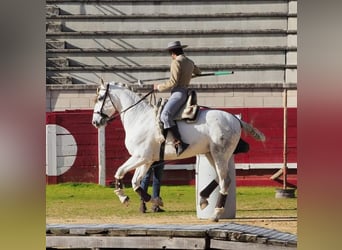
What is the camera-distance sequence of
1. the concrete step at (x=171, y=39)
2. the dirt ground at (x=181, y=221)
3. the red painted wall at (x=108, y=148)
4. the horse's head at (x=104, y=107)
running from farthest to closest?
the concrete step at (x=171, y=39), the red painted wall at (x=108, y=148), the horse's head at (x=104, y=107), the dirt ground at (x=181, y=221)

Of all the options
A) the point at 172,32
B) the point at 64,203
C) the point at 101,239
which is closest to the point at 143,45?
the point at 172,32

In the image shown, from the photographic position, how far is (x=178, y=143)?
7367mm

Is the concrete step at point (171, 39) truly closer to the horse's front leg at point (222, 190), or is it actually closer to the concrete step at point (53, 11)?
the concrete step at point (53, 11)

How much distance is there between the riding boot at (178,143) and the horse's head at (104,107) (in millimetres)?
611

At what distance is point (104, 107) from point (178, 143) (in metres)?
0.72

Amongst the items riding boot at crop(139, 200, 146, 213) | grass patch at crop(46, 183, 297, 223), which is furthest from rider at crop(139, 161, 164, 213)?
grass patch at crop(46, 183, 297, 223)

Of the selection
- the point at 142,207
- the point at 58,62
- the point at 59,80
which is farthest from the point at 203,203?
the point at 58,62

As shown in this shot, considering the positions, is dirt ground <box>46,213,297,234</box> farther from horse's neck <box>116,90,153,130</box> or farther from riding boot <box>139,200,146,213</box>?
horse's neck <box>116,90,153,130</box>

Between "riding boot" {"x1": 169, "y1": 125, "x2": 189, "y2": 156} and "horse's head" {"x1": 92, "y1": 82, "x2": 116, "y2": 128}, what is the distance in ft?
2.01

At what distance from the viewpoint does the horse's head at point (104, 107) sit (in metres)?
7.70

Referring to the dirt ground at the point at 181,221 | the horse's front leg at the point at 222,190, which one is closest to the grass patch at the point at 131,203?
the dirt ground at the point at 181,221

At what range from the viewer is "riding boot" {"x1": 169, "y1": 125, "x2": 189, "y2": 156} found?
24.0ft

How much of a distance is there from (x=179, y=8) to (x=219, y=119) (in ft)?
20.9
